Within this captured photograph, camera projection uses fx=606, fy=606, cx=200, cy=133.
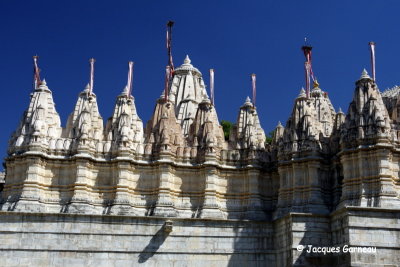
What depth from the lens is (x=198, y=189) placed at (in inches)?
1272

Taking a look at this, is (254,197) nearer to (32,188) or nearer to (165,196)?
(165,196)

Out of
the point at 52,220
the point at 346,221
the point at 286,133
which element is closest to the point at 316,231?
the point at 346,221

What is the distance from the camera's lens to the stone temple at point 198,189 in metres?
28.5

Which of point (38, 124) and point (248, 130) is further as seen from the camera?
point (248, 130)

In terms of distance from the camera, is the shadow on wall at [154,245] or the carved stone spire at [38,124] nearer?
the shadow on wall at [154,245]

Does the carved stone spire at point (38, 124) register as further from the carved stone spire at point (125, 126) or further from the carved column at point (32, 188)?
the carved stone spire at point (125, 126)

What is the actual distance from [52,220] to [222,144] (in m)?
10.2

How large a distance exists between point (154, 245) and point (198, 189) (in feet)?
13.2

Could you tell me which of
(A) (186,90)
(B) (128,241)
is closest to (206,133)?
(B) (128,241)

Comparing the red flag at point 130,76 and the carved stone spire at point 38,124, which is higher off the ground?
the red flag at point 130,76

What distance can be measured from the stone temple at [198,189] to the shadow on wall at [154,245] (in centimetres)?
5

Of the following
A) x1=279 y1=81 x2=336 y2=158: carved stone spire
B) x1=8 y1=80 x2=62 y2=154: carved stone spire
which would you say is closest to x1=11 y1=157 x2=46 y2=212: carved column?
x1=8 y1=80 x2=62 y2=154: carved stone spire

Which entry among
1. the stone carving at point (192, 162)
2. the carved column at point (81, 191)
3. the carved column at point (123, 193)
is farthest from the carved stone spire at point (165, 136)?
the carved column at point (81, 191)

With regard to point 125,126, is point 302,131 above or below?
below
